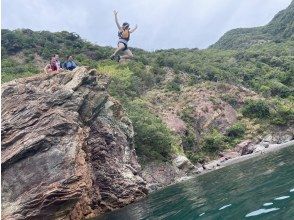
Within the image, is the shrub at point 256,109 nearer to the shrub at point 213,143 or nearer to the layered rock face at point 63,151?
the shrub at point 213,143

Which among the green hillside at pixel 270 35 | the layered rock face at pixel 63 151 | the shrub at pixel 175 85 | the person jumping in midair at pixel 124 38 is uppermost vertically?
the green hillside at pixel 270 35

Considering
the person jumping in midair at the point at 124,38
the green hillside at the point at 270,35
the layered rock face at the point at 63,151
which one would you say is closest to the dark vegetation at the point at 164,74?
the layered rock face at the point at 63,151

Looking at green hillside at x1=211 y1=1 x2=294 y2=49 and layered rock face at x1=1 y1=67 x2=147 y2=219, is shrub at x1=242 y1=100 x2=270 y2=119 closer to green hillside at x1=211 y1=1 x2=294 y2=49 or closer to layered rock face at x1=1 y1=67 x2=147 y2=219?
layered rock face at x1=1 y1=67 x2=147 y2=219

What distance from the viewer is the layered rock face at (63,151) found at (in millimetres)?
25172

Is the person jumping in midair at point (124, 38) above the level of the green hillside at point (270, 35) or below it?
below

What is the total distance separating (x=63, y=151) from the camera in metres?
26.4

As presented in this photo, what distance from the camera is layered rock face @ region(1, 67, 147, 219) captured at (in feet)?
82.6

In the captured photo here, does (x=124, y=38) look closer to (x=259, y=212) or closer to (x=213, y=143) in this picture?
(x=259, y=212)

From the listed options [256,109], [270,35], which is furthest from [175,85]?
[270,35]

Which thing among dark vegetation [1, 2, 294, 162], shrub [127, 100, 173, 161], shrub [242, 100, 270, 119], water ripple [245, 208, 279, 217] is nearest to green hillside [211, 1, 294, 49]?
dark vegetation [1, 2, 294, 162]

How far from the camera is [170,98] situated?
3155 inches

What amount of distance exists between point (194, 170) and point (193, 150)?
14853 millimetres

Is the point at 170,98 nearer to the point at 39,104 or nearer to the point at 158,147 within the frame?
the point at 158,147

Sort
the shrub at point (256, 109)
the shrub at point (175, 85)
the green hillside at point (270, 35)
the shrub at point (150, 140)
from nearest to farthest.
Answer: the shrub at point (150, 140), the shrub at point (256, 109), the shrub at point (175, 85), the green hillside at point (270, 35)
